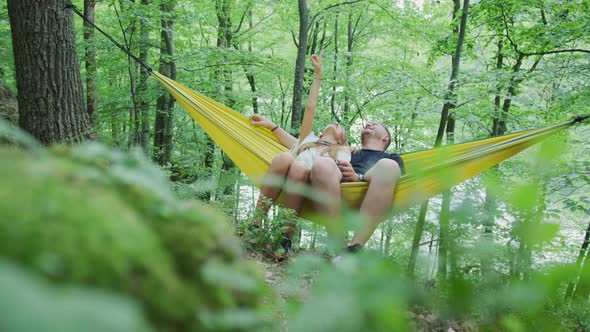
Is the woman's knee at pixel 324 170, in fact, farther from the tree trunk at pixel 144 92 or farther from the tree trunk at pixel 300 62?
the tree trunk at pixel 144 92

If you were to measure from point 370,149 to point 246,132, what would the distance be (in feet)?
2.77

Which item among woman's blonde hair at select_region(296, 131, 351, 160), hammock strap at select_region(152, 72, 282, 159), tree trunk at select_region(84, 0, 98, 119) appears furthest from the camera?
tree trunk at select_region(84, 0, 98, 119)

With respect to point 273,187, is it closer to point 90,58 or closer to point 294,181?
point 294,181

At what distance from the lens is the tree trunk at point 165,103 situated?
12.9 feet

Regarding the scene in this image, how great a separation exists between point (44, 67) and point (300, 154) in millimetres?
1481

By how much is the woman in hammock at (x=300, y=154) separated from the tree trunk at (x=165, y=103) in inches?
71.3

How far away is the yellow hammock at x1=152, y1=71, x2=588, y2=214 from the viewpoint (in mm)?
1984

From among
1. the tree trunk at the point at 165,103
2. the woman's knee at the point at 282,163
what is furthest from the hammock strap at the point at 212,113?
the tree trunk at the point at 165,103

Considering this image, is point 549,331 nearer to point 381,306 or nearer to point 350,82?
point 381,306

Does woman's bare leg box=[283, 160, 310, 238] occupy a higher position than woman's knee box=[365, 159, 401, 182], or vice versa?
woman's knee box=[365, 159, 401, 182]

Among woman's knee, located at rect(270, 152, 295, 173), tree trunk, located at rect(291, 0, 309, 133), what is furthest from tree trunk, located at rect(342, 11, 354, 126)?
woman's knee, located at rect(270, 152, 295, 173)

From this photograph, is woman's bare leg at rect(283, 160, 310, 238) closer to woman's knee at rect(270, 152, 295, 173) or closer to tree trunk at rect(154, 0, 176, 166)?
woman's knee at rect(270, 152, 295, 173)

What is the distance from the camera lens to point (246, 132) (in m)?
2.58

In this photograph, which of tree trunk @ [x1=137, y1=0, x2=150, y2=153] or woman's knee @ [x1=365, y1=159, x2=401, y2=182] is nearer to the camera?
woman's knee @ [x1=365, y1=159, x2=401, y2=182]
